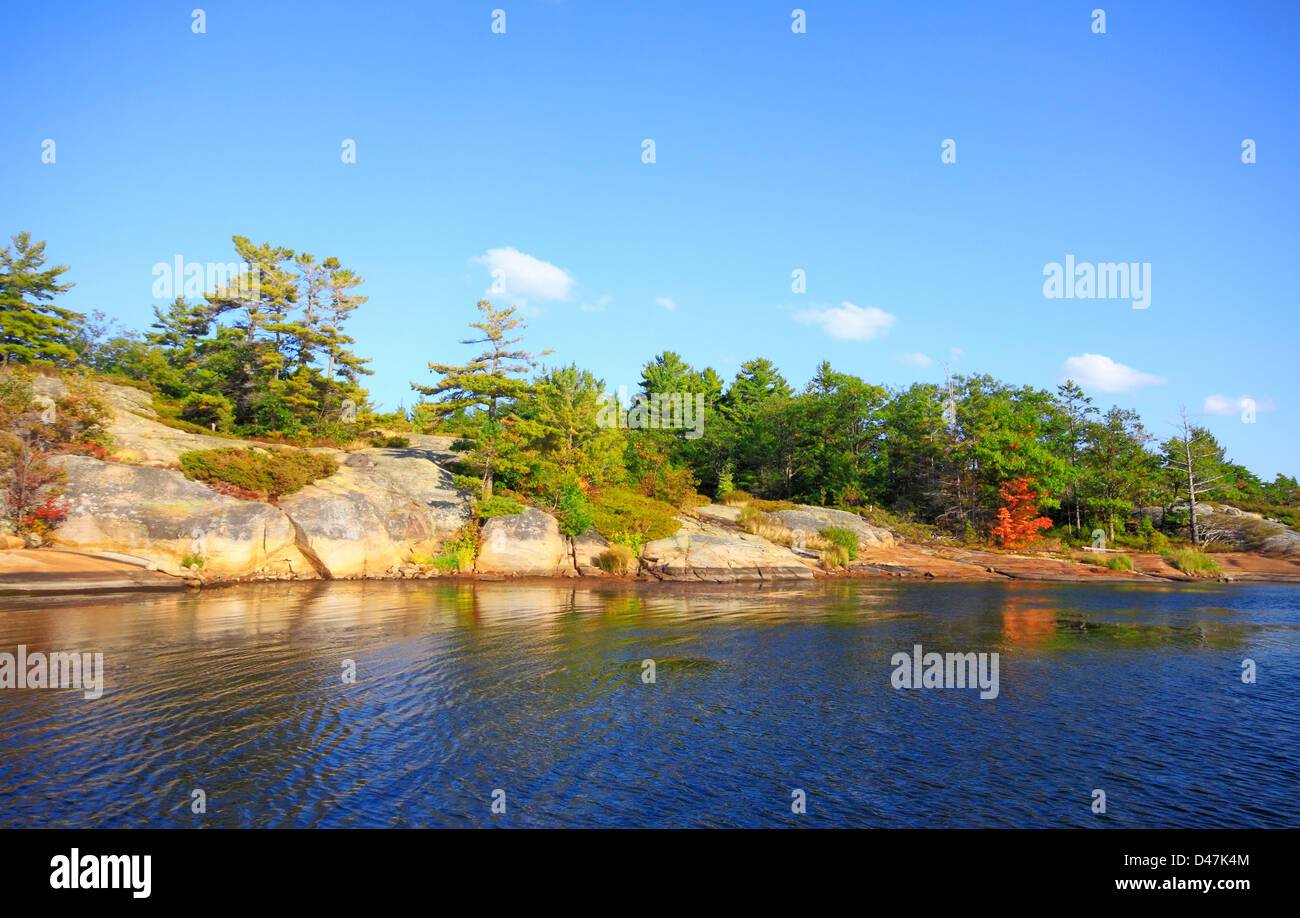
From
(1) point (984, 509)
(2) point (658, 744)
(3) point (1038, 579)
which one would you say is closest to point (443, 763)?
(2) point (658, 744)

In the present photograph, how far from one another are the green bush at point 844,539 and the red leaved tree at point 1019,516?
11.7 metres

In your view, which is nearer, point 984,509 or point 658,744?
point 658,744

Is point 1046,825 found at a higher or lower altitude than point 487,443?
lower

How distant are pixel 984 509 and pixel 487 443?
121 ft

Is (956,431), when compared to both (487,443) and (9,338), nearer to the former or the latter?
(487,443)

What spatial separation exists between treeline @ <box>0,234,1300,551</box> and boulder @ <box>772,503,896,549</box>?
708 centimetres

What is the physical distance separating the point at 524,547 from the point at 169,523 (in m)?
15.5

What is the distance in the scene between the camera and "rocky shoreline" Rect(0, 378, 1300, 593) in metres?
27.4

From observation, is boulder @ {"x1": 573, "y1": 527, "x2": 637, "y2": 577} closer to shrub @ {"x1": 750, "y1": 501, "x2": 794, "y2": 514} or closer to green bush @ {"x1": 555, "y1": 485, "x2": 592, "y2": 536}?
green bush @ {"x1": 555, "y1": 485, "x2": 592, "y2": 536}

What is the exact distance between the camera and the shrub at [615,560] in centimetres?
3641
